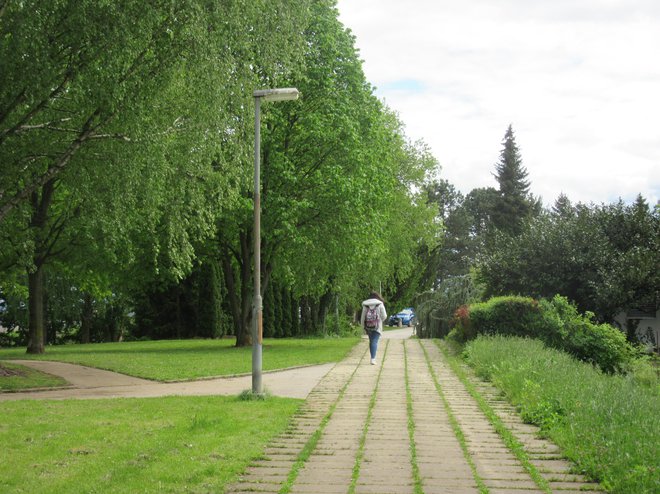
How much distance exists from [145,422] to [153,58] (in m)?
7.16

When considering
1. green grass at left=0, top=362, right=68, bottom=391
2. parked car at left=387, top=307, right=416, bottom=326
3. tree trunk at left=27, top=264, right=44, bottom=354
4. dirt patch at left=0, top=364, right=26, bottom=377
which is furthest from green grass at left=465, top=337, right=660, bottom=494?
parked car at left=387, top=307, right=416, bottom=326

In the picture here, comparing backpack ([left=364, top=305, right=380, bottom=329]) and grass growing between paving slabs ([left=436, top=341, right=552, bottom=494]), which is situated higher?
backpack ([left=364, top=305, right=380, bottom=329])

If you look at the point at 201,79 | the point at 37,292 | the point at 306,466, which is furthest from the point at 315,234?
the point at 306,466

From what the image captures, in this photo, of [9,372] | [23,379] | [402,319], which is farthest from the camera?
[402,319]

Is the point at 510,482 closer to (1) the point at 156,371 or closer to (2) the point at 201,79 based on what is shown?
(2) the point at 201,79

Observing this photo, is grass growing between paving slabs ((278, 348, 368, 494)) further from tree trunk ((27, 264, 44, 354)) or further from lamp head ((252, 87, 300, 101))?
tree trunk ((27, 264, 44, 354))

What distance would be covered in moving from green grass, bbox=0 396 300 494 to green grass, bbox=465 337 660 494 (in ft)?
11.4

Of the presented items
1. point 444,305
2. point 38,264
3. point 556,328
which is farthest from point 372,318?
point 444,305

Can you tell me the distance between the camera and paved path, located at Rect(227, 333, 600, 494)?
23.2ft

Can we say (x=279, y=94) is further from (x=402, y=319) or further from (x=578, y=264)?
(x=402, y=319)

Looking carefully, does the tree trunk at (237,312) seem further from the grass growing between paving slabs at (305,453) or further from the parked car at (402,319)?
the parked car at (402,319)

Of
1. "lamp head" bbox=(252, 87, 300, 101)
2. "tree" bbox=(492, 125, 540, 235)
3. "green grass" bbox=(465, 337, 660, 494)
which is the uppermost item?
"tree" bbox=(492, 125, 540, 235)

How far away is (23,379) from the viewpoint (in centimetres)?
1603

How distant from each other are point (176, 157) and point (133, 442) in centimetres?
A: 780
